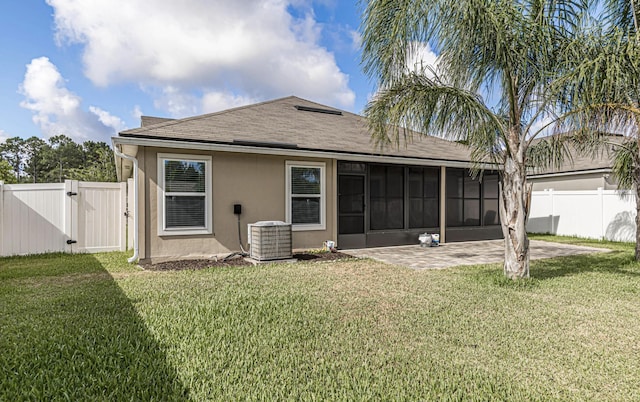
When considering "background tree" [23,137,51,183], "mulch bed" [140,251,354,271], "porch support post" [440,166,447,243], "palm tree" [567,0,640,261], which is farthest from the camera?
"background tree" [23,137,51,183]

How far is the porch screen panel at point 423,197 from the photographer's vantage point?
11.7 m

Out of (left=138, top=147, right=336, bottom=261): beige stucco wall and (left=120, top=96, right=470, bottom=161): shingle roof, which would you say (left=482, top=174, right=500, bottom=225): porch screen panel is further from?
(left=138, top=147, right=336, bottom=261): beige stucco wall

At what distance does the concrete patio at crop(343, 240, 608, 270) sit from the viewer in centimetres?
861

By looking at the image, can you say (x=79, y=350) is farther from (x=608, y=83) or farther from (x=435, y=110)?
(x=608, y=83)

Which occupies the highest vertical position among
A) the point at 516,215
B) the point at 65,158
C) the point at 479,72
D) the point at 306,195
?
the point at 65,158

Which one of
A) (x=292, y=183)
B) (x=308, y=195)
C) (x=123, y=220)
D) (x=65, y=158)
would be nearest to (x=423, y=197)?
(x=308, y=195)

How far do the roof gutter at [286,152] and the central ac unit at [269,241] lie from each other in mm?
1872

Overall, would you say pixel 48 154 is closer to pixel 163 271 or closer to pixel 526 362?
pixel 163 271

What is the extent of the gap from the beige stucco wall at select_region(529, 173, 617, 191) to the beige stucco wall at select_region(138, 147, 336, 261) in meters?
13.3

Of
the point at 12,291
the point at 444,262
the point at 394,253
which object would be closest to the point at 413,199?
the point at 394,253

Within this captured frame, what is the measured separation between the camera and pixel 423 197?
468 inches

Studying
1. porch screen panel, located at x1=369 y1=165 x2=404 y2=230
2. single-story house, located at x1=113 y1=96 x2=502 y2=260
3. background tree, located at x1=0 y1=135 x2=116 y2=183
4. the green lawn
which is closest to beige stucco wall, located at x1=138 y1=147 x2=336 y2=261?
single-story house, located at x1=113 y1=96 x2=502 y2=260

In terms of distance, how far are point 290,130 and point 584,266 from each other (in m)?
8.27

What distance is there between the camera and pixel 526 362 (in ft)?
10.6
